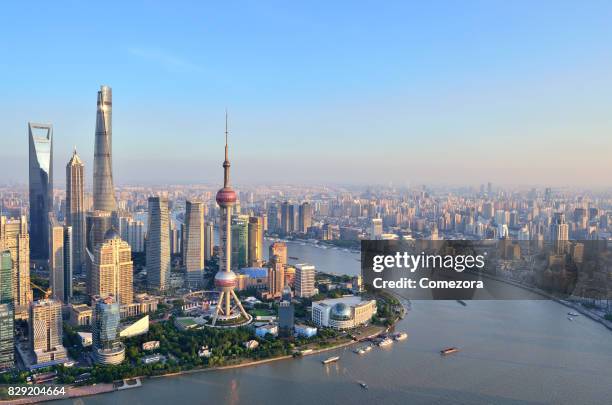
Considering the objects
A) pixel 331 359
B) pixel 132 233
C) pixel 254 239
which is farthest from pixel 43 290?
pixel 331 359

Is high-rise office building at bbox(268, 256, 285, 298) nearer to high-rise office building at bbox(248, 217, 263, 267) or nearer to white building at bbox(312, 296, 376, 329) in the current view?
white building at bbox(312, 296, 376, 329)

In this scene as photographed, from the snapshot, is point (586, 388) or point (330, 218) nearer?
point (586, 388)

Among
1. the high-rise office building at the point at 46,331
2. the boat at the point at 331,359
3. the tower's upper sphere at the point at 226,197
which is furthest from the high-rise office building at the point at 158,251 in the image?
the boat at the point at 331,359

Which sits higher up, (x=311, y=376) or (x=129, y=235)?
(x=129, y=235)

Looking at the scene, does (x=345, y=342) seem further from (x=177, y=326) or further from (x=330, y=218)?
(x=330, y=218)

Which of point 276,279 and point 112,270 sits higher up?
point 112,270

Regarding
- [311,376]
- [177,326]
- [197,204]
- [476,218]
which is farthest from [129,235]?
[476,218]

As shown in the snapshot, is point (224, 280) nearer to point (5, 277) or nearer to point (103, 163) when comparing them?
point (5, 277)

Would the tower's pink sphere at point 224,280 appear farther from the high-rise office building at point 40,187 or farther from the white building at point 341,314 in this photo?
the high-rise office building at point 40,187
